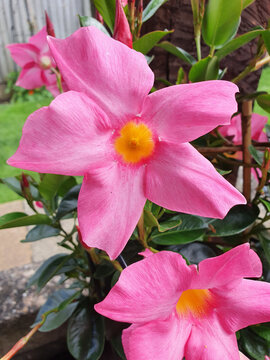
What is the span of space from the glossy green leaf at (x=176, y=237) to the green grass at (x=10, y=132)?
5.97 ft

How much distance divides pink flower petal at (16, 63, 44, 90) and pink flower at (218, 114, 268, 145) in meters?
0.44

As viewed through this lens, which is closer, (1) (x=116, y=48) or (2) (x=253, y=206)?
(1) (x=116, y=48)

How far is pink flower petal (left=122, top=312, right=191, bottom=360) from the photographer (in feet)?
1.30

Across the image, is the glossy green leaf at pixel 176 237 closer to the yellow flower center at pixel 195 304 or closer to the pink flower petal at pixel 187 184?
the yellow flower center at pixel 195 304

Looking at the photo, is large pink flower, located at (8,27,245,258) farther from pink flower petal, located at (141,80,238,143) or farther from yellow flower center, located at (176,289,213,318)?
yellow flower center, located at (176,289,213,318)

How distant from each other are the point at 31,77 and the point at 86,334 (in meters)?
0.61

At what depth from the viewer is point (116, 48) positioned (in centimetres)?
36

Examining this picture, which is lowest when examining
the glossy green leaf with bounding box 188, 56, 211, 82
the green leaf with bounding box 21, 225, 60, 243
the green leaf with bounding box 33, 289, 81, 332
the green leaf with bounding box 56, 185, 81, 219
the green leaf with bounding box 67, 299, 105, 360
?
the green leaf with bounding box 33, 289, 81, 332

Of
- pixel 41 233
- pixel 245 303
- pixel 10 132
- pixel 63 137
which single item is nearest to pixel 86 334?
pixel 41 233

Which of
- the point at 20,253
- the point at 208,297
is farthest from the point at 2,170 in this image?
the point at 208,297

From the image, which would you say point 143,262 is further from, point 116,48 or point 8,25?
point 8,25

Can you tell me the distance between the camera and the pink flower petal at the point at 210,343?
1.41 ft

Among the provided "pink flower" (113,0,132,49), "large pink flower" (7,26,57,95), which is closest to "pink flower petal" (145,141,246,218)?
"pink flower" (113,0,132,49)

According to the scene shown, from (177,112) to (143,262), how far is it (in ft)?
0.53
